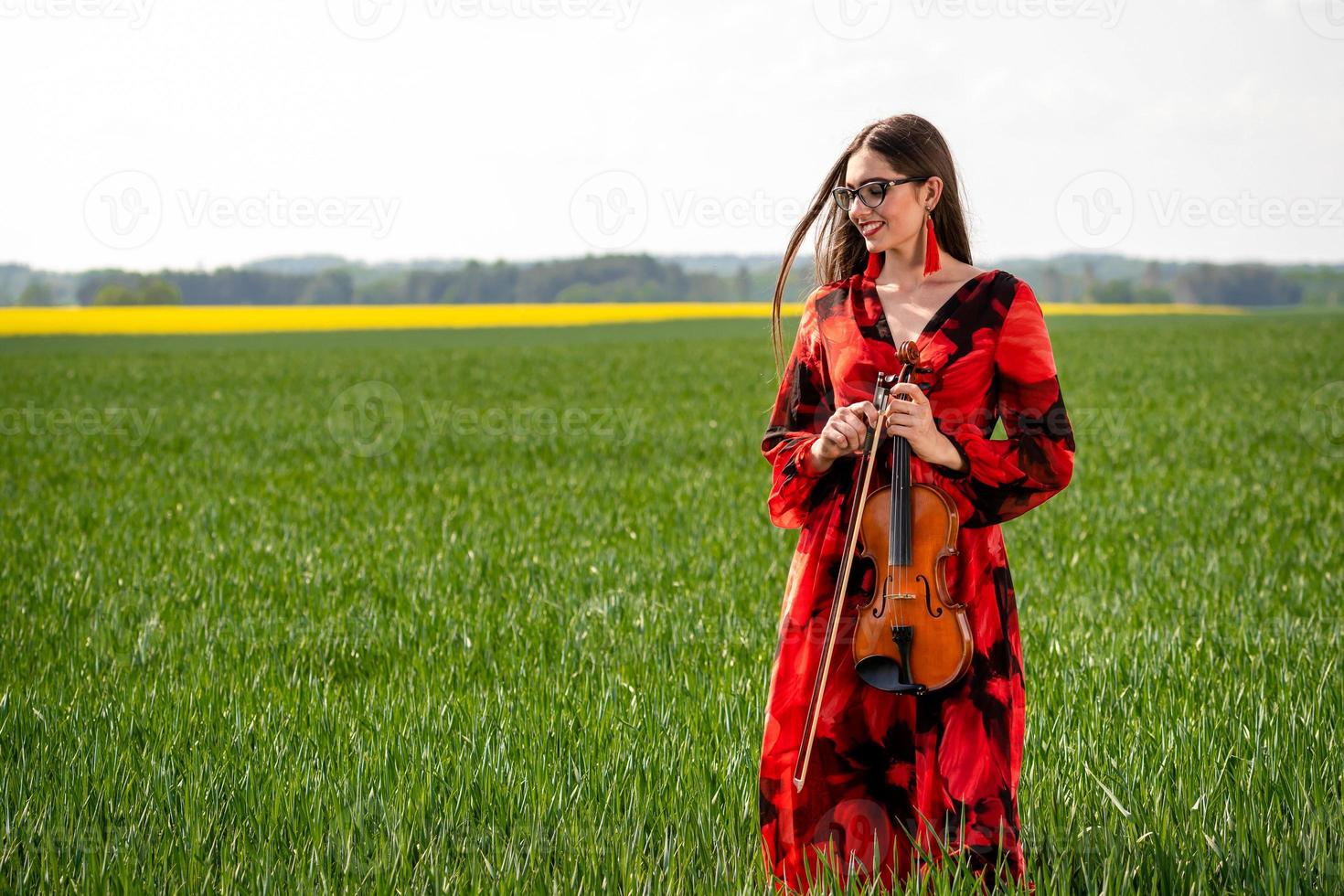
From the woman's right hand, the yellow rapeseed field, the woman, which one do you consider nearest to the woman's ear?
the woman

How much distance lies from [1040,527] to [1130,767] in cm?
508

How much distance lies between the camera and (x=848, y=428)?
2.60m

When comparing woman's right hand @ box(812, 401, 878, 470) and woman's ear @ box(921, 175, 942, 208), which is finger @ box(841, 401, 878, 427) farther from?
woman's ear @ box(921, 175, 942, 208)

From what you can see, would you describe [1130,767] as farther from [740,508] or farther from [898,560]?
[740,508]

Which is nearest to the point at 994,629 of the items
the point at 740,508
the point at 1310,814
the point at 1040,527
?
the point at 1310,814
